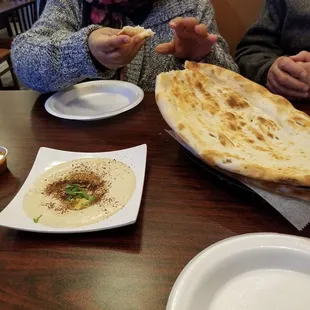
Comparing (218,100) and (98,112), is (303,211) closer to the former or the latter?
A: (218,100)

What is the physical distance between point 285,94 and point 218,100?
0.32 meters

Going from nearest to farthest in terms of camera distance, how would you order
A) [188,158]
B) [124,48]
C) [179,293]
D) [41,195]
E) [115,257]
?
[179,293]
[115,257]
[41,195]
[188,158]
[124,48]

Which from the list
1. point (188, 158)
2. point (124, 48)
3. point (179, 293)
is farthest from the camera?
point (124, 48)

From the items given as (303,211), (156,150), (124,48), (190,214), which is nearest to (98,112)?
(124,48)

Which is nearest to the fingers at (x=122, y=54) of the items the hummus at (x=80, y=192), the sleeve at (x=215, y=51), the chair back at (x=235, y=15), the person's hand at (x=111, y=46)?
the person's hand at (x=111, y=46)

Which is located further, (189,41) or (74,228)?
(189,41)

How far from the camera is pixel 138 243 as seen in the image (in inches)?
22.5

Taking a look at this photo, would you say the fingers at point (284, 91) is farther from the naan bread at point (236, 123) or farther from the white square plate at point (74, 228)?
the white square plate at point (74, 228)

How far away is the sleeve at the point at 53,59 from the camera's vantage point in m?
1.04

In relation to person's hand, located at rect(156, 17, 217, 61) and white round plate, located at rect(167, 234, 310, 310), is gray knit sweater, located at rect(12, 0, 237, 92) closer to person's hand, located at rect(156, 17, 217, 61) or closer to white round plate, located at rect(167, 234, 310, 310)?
person's hand, located at rect(156, 17, 217, 61)

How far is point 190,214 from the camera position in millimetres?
629

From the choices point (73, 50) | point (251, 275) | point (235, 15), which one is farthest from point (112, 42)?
point (235, 15)

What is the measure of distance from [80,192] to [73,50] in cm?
54

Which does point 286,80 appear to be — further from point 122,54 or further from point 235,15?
point 235,15
